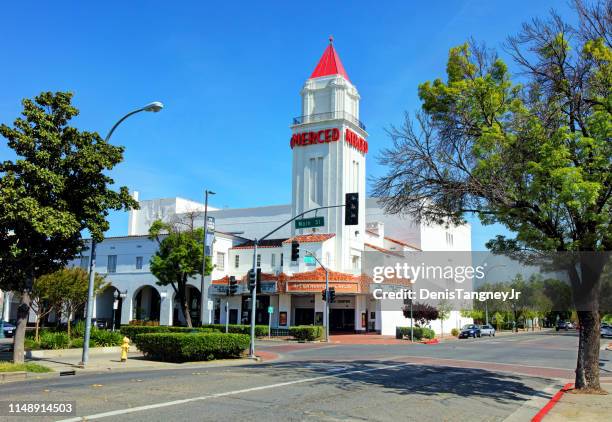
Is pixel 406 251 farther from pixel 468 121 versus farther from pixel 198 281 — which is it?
pixel 468 121

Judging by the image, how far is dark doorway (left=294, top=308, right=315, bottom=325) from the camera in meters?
52.2

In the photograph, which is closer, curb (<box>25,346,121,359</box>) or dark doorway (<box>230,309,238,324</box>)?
curb (<box>25,346,121,359</box>)

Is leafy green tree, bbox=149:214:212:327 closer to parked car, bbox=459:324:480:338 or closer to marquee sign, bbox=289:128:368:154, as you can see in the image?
marquee sign, bbox=289:128:368:154

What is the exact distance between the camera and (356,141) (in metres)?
56.1

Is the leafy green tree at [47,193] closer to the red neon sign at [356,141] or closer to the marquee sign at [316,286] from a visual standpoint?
the marquee sign at [316,286]

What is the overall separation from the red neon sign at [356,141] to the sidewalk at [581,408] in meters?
42.7

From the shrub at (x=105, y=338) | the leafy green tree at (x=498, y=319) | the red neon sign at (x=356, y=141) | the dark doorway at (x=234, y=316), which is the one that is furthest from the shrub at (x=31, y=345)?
the leafy green tree at (x=498, y=319)

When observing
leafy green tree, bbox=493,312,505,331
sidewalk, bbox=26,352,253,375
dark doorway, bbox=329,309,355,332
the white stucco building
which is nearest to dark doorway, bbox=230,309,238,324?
the white stucco building

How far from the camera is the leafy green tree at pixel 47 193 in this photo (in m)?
16.8

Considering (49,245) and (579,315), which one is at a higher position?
(49,245)

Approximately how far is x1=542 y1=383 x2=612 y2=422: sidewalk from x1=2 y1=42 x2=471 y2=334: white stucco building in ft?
119

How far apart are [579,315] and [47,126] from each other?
16.6m

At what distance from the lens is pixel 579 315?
45.6 ft

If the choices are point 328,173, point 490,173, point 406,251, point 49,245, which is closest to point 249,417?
point 490,173
